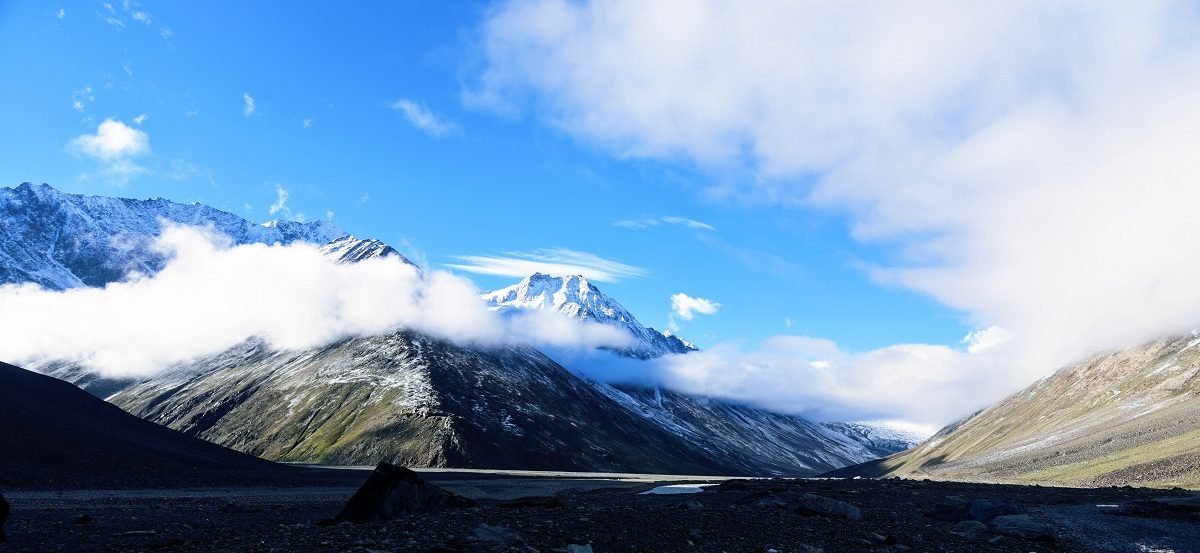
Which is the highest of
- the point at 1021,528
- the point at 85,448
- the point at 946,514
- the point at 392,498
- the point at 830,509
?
the point at 85,448

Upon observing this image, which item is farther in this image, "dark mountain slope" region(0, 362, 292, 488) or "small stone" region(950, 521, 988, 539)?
"dark mountain slope" region(0, 362, 292, 488)

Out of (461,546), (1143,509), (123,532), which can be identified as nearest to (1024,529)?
(1143,509)

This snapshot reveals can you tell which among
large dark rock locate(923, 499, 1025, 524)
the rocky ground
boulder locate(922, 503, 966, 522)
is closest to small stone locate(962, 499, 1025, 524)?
large dark rock locate(923, 499, 1025, 524)

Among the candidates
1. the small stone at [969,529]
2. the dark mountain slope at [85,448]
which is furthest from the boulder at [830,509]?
the dark mountain slope at [85,448]

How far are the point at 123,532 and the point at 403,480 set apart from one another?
11.5 meters

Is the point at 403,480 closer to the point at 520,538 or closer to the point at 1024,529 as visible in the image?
the point at 520,538

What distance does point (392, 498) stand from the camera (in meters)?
30.0

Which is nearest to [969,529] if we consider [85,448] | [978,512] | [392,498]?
[978,512]

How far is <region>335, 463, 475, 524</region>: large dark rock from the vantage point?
29.1 metres

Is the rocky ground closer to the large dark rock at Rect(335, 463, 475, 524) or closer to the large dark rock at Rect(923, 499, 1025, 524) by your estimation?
the large dark rock at Rect(923, 499, 1025, 524)

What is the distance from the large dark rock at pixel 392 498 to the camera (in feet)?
95.5

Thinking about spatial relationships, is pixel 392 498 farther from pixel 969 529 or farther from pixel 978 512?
pixel 978 512

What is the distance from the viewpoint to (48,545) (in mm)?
22016

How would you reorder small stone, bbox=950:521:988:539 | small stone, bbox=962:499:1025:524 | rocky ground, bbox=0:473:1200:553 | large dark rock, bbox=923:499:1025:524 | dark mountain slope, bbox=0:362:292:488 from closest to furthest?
rocky ground, bbox=0:473:1200:553, small stone, bbox=950:521:988:539, small stone, bbox=962:499:1025:524, large dark rock, bbox=923:499:1025:524, dark mountain slope, bbox=0:362:292:488
